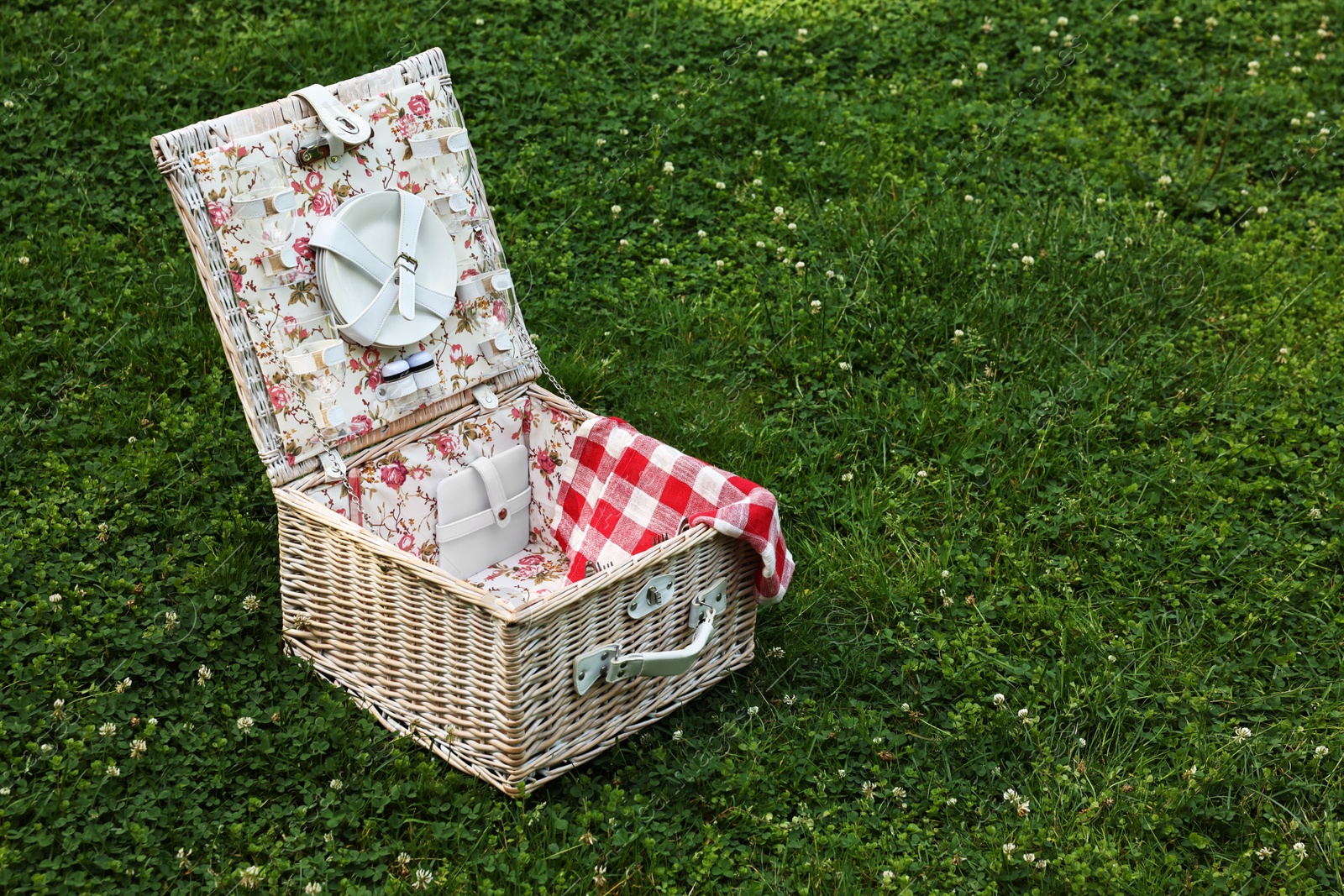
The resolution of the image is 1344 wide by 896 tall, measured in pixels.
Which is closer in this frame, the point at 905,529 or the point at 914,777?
the point at 914,777

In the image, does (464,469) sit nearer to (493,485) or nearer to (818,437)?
(493,485)

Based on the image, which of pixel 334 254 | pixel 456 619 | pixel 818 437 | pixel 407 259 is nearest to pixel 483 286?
pixel 407 259

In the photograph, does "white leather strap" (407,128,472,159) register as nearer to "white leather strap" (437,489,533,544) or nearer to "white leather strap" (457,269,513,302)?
"white leather strap" (457,269,513,302)

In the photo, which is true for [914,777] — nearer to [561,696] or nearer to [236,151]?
[561,696]

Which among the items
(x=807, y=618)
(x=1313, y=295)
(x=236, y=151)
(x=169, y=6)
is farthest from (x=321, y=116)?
(x=1313, y=295)

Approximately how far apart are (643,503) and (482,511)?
0.52 metres

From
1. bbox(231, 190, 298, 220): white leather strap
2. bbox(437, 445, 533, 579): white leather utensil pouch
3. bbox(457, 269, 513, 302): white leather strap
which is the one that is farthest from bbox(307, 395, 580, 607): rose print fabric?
bbox(231, 190, 298, 220): white leather strap

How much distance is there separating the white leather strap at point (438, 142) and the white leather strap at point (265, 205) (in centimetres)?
40

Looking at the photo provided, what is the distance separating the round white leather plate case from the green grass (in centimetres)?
75

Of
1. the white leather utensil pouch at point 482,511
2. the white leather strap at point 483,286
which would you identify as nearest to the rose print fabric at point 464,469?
the white leather utensil pouch at point 482,511

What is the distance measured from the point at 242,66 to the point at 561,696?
11.3ft

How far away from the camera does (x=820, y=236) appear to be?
4723 mm

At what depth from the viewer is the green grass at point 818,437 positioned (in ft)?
9.27

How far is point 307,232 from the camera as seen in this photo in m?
3.04
